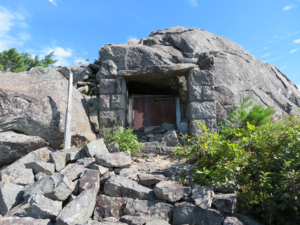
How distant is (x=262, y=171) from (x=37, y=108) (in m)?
4.80

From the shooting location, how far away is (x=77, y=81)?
780 cm

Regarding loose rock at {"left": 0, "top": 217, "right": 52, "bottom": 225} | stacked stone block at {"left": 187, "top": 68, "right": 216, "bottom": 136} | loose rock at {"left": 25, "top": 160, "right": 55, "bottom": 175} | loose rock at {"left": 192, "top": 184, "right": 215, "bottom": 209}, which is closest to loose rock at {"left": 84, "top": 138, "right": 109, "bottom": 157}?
loose rock at {"left": 25, "top": 160, "right": 55, "bottom": 175}

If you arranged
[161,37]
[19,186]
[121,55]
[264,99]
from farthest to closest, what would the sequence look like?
[161,37], [264,99], [121,55], [19,186]

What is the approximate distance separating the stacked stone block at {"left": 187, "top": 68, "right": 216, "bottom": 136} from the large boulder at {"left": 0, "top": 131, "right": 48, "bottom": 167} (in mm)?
3952

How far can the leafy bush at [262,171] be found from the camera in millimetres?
2809

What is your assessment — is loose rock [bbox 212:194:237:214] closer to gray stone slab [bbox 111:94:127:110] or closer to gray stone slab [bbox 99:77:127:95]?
gray stone slab [bbox 111:94:127:110]

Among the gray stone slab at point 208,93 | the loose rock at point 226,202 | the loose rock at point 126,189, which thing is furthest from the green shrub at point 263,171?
the gray stone slab at point 208,93

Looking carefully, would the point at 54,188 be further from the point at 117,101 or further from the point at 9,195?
the point at 117,101

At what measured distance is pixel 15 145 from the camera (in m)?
4.74

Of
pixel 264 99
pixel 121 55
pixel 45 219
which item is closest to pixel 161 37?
pixel 121 55

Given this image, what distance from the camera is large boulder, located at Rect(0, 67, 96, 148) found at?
488 cm

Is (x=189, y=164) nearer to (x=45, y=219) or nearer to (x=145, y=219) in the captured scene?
(x=145, y=219)

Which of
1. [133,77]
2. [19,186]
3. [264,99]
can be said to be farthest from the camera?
[264,99]

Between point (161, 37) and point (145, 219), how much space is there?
25.7 feet
